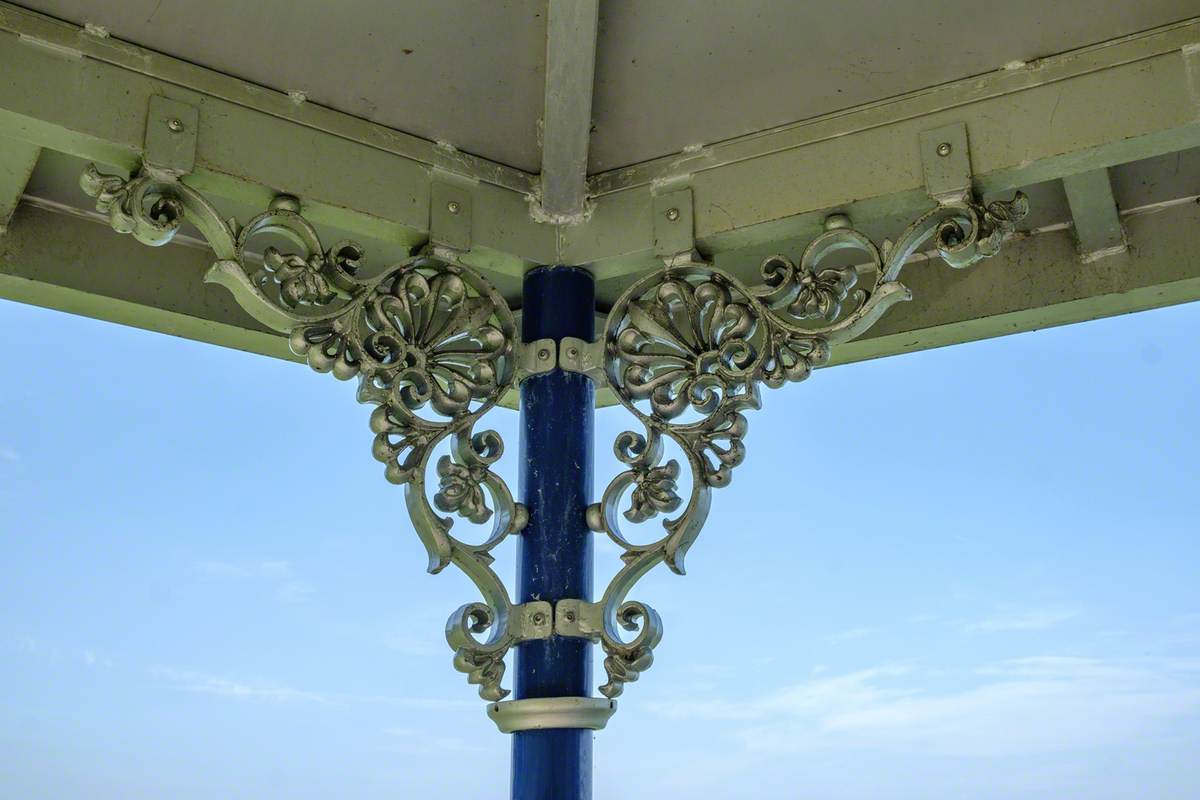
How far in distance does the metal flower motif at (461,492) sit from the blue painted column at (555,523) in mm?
122

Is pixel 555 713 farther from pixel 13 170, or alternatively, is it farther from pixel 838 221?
pixel 13 170

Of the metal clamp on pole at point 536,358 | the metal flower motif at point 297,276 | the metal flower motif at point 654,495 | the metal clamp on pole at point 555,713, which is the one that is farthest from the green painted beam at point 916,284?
the metal clamp on pole at point 555,713

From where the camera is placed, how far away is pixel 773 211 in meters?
2.74

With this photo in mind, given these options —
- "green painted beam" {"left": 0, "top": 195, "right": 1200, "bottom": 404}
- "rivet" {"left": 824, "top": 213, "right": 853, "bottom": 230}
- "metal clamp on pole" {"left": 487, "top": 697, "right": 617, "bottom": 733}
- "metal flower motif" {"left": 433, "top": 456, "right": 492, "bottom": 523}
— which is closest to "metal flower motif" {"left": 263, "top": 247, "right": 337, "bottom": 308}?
"metal flower motif" {"left": 433, "top": 456, "right": 492, "bottom": 523}

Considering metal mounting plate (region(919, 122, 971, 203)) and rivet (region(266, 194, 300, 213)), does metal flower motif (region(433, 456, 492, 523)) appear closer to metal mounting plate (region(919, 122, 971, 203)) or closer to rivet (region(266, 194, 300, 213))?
rivet (region(266, 194, 300, 213))

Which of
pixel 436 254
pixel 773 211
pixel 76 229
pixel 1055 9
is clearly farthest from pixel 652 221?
pixel 76 229

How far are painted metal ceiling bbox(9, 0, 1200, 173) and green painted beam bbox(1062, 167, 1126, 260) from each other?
1.42 ft

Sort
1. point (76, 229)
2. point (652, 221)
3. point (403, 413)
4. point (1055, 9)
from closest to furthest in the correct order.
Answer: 1. point (1055, 9)
2. point (403, 413)
3. point (652, 221)
4. point (76, 229)

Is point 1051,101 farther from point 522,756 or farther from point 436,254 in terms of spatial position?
point 522,756

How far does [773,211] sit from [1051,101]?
0.56 m

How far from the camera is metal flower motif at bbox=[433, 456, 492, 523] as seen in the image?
2.70 meters

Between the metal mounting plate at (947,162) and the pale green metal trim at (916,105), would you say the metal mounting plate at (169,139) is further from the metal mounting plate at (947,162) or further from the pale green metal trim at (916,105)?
the metal mounting plate at (947,162)

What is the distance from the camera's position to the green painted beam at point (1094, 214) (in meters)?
2.90

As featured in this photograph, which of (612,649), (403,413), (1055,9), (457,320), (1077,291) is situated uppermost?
(1055,9)
